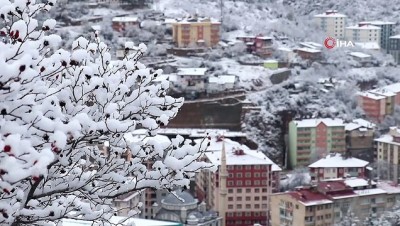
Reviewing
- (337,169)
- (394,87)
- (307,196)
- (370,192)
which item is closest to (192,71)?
(394,87)

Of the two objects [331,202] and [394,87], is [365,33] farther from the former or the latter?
[331,202]

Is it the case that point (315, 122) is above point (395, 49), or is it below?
below

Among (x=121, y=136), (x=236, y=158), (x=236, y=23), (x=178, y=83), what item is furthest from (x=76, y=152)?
(x=236, y=23)

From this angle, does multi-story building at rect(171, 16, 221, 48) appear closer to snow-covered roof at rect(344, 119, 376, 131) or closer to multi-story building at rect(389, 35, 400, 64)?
multi-story building at rect(389, 35, 400, 64)

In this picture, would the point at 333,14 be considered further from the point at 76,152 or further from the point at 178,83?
the point at 76,152

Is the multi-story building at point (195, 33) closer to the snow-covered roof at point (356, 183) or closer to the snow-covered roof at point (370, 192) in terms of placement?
the snow-covered roof at point (356, 183)

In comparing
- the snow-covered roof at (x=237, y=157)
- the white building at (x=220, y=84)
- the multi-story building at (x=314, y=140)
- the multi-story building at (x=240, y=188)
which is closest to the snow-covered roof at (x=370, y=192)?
the multi-story building at (x=240, y=188)
